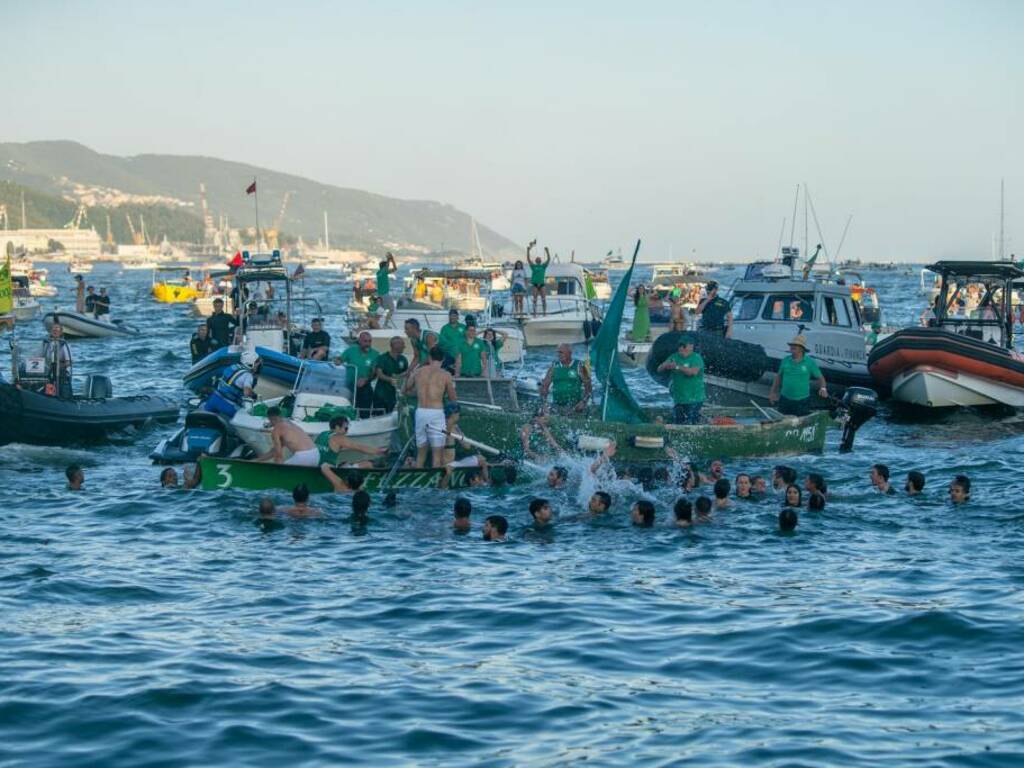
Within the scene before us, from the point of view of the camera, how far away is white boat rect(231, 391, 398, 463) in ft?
65.7

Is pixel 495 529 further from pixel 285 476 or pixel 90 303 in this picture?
pixel 90 303

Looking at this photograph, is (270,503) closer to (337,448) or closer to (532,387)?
(337,448)

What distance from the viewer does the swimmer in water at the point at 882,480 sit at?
19078 mm

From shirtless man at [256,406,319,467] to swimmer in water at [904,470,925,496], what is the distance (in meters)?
7.88

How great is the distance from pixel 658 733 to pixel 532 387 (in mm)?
15168

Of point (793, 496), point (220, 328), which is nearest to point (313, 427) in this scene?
point (793, 496)

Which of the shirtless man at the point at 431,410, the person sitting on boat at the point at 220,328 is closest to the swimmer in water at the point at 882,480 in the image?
the shirtless man at the point at 431,410

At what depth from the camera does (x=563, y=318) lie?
4409 centimetres

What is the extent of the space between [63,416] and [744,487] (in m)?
11.4

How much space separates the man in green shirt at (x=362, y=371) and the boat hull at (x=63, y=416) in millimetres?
4812

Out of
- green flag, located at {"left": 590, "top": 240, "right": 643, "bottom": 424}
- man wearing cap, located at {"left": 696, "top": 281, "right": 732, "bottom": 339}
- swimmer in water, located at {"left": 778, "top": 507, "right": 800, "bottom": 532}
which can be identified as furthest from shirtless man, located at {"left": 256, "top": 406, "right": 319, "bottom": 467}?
man wearing cap, located at {"left": 696, "top": 281, "right": 732, "bottom": 339}

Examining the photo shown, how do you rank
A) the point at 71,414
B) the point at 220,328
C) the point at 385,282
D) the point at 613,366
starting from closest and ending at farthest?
the point at 613,366, the point at 71,414, the point at 220,328, the point at 385,282

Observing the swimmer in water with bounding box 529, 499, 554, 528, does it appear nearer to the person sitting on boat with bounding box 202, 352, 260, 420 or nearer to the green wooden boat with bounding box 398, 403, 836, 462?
the green wooden boat with bounding box 398, 403, 836, 462

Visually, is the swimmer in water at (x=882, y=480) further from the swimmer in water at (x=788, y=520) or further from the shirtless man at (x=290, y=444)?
the shirtless man at (x=290, y=444)
